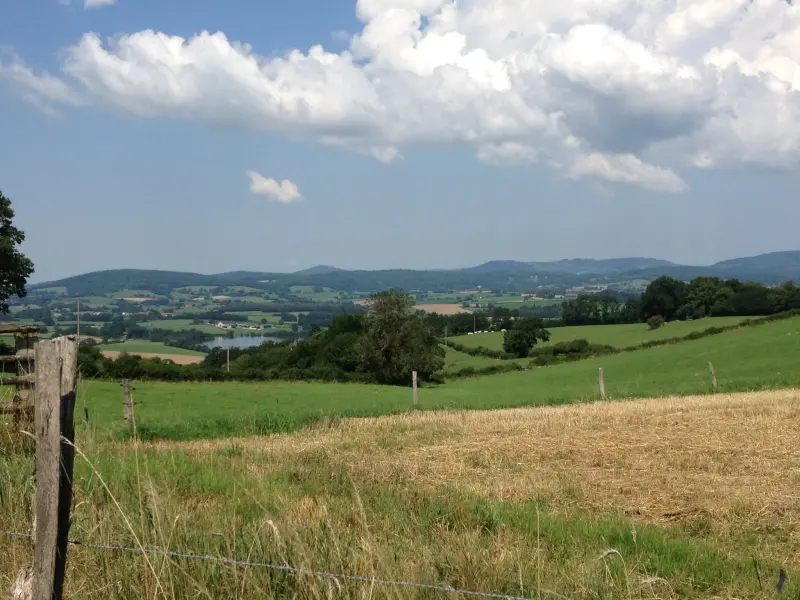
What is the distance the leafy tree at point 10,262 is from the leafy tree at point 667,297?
74.9m

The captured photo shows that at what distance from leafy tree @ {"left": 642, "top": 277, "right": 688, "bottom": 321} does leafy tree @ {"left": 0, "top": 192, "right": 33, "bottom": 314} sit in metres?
74.9

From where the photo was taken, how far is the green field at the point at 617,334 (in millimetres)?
73375

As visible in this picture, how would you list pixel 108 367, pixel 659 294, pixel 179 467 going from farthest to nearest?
pixel 659 294
pixel 108 367
pixel 179 467

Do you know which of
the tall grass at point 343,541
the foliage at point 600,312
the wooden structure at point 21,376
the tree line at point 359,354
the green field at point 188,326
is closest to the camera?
the tall grass at point 343,541

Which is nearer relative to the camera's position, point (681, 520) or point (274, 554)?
point (274, 554)

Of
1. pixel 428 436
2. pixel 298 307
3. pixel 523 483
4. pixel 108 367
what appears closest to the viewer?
pixel 523 483

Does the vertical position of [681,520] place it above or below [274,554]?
below

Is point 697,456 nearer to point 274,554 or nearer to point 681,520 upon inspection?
point 681,520

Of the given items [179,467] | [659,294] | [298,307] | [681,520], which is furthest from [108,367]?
[298,307]

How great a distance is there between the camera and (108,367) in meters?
45.6

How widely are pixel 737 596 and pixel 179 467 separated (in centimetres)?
701

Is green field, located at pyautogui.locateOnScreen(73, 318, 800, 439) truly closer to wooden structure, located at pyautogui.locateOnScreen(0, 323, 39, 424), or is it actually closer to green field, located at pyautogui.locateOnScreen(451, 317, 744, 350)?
wooden structure, located at pyautogui.locateOnScreen(0, 323, 39, 424)

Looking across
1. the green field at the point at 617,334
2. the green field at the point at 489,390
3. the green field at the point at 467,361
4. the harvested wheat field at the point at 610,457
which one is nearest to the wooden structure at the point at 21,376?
the harvested wheat field at the point at 610,457

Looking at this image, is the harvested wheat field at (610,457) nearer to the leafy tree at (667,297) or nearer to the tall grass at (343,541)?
the tall grass at (343,541)
